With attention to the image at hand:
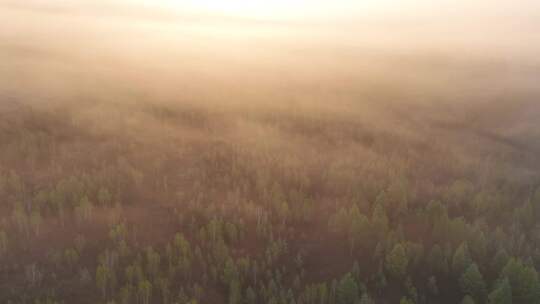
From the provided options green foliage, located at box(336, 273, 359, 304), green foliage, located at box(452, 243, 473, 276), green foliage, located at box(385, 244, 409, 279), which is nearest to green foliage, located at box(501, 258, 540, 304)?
green foliage, located at box(452, 243, 473, 276)

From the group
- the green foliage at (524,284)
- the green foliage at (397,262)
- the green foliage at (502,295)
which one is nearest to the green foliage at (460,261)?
the green foliage at (524,284)

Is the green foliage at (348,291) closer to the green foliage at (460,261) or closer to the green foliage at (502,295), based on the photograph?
the green foliage at (502,295)

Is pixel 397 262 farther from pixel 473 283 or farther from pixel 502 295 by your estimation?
pixel 502 295

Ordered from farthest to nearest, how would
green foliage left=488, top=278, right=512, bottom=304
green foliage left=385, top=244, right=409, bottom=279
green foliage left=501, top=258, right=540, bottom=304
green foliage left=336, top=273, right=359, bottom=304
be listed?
green foliage left=385, top=244, right=409, bottom=279 < green foliage left=336, top=273, right=359, bottom=304 < green foliage left=501, top=258, right=540, bottom=304 < green foliage left=488, top=278, right=512, bottom=304

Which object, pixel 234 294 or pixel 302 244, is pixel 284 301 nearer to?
pixel 234 294

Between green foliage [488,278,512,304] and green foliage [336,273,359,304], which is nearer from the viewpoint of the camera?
green foliage [488,278,512,304]

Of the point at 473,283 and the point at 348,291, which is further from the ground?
the point at 473,283

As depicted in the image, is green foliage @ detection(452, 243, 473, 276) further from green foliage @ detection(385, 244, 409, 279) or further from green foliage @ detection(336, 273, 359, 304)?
green foliage @ detection(336, 273, 359, 304)

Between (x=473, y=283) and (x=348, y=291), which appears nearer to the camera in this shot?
(x=348, y=291)

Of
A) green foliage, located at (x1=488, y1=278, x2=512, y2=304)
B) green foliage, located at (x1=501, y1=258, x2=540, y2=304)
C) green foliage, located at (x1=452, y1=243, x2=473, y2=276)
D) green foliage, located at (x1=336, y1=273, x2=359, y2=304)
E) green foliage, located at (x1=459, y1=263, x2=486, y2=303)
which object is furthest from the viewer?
green foliage, located at (x1=452, y1=243, x2=473, y2=276)

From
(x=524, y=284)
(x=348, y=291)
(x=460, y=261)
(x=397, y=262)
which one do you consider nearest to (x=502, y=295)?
(x=524, y=284)

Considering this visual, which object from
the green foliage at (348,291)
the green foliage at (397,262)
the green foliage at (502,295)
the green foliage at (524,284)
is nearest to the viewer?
the green foliage at (502,295)
